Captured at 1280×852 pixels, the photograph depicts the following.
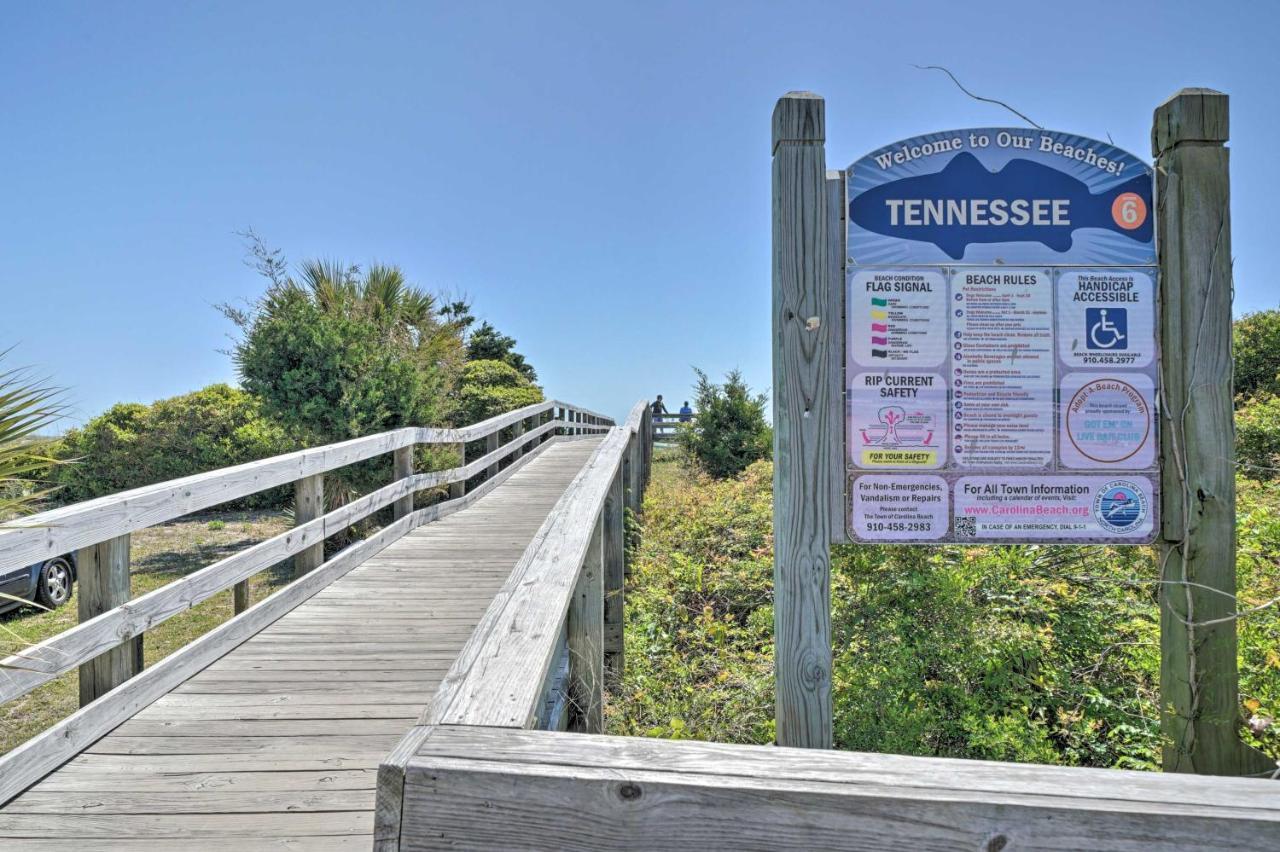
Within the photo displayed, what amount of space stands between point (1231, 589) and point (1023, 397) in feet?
2.92

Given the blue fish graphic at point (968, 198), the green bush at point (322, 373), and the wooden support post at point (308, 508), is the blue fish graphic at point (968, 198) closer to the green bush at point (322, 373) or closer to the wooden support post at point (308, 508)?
the wooden support post at point (308, 508)

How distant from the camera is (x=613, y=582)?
4848 mm

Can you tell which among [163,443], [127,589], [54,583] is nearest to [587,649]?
[127,589]

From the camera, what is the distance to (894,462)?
87.7 inches

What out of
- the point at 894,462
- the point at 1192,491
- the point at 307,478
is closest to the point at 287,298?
the point at 307,478

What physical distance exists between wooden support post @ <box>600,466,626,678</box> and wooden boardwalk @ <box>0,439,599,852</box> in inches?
34.2

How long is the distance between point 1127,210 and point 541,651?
2.29 m

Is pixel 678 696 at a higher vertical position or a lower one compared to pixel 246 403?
lower

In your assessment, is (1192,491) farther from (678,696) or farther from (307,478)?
(307,478)

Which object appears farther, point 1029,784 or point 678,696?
point 678,696

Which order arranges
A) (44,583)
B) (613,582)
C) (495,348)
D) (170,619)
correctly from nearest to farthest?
(613,582), (170,619), (44,583), (495,348)

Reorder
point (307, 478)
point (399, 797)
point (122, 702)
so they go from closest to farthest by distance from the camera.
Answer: point (399, 797)
point (122, 702)
point (307, 478)

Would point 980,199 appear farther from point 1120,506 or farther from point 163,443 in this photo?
point 163,443

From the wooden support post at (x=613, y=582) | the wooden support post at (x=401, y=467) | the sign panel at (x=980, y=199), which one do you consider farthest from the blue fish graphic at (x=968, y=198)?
the wooden support post at (x=401, y=467)
